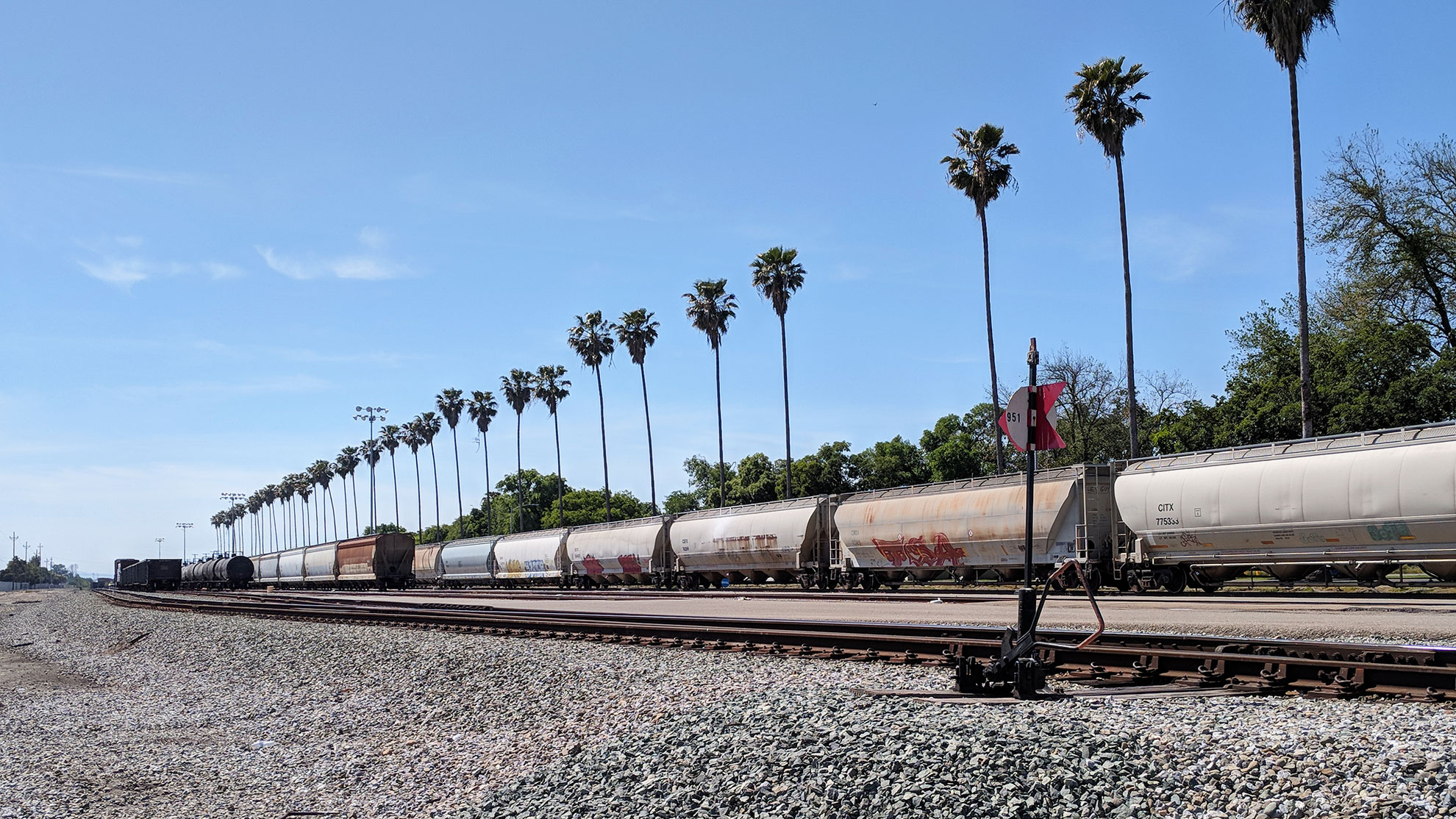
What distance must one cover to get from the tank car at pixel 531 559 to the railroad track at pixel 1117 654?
1341 inches

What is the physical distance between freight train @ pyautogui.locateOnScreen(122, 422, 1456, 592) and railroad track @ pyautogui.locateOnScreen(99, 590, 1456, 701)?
1.35 meters

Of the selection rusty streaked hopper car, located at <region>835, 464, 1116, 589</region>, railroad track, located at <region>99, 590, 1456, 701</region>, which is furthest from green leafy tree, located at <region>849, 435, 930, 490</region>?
railroad track, located at <region>99, 590, 1456, 701</region>

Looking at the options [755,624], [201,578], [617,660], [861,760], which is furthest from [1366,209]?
[201,578]

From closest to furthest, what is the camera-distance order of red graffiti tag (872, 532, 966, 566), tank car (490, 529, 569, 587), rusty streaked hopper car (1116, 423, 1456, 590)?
rusty streaked hopper car (1116, 423, 1456, 590) < red graffiti tag (872, 532, 966, 566) < tank car (490, 529, 569, 587)

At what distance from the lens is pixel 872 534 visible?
112 feet

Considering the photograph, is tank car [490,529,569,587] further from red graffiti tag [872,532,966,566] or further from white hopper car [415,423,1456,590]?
red graffiti tag [872,532,966,566]

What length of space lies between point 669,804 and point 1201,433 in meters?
52.9

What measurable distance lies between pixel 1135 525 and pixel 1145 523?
0.36 metres

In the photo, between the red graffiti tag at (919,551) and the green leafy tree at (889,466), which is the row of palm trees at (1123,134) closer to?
the red graffiti tag at (919,551)

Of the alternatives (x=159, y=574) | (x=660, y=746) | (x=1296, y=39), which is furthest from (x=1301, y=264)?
(x=159, y=574)

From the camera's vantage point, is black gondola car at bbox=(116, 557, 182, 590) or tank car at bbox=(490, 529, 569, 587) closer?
tank car at bbox=(490, 529, 569, 587)

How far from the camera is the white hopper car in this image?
21078 mm

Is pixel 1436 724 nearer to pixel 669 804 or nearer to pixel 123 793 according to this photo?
pixel 669 804

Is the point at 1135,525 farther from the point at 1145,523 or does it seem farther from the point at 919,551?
the point at 919,551
